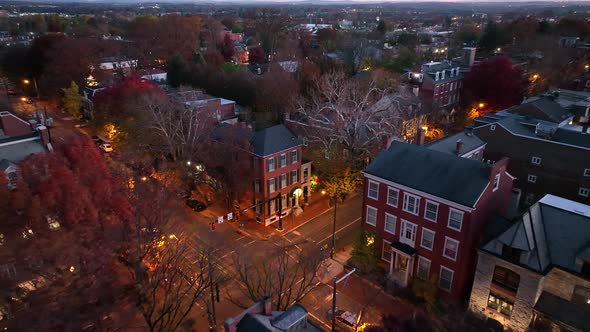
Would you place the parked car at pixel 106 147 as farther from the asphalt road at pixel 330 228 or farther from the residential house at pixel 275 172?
the asphalt road at pixel 330 228

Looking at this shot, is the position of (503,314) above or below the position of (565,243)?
below

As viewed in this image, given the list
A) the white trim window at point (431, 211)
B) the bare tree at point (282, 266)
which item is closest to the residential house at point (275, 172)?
the bare tree at point (282, 266)

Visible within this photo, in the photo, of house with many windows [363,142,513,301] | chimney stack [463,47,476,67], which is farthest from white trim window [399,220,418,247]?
chimney stack [463,47,476,67]

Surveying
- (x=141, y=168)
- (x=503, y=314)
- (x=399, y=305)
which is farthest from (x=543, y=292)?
(x=141, y=168)

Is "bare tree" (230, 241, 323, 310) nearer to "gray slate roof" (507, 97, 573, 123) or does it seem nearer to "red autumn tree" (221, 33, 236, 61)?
"gray slate roof" (507, 97, 573, 123)

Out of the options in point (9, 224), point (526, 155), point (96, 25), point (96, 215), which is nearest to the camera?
point (9, 224)

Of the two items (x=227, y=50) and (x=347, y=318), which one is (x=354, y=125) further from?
(x=227, y=50)

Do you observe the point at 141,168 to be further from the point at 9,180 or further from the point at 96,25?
the point at 96,25
